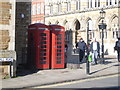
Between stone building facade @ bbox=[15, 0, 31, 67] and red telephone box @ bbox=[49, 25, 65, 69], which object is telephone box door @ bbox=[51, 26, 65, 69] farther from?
stone building facade @ bbox=[15, 0, 31, 67]

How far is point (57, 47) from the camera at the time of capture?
15742mm

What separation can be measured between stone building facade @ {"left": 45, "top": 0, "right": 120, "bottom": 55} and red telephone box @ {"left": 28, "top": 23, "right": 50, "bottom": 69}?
20524 millimetres

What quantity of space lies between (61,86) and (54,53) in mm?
4812

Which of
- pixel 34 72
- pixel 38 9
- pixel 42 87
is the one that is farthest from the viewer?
pixel 38 9

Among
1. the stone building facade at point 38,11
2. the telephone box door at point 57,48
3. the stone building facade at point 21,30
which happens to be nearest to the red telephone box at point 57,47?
the telephone box door at point 57,48

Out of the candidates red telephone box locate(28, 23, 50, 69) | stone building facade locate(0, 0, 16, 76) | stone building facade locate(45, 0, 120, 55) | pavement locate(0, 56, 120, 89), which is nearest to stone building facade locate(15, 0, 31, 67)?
red telephone box locate(28, 23, 50, 69)

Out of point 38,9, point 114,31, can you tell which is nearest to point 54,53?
point 114,31

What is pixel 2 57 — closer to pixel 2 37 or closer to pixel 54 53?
pixel 2 37

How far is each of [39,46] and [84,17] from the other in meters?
27.7

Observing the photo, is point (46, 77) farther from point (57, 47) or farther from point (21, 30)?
point (21, 30)

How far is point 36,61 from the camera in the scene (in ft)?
49.8

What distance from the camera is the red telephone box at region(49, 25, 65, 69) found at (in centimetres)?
1561

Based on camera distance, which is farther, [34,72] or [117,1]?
[117,1]

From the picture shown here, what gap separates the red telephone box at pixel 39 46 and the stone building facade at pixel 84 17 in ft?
67.3
